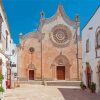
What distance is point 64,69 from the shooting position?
37844mm

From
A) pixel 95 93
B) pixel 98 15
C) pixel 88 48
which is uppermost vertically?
Result: pixel 98 15

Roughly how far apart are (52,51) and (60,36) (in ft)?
7.97

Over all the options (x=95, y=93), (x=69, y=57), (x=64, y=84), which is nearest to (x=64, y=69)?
(x=69, y=57)

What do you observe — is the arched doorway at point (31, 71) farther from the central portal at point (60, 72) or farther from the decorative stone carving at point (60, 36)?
the decorative stone carving at point (60, 36)

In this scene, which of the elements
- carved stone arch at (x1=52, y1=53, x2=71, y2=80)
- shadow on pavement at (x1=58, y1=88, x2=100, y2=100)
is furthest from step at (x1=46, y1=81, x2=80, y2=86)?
shadow on pavement at (x1=58, y1=88, x2=100, y2=100)

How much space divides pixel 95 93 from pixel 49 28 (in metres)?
19.7

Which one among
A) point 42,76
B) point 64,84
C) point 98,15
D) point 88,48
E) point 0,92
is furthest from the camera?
point 42,76

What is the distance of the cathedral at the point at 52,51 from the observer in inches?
1455

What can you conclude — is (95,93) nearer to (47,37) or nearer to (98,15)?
(98,15)

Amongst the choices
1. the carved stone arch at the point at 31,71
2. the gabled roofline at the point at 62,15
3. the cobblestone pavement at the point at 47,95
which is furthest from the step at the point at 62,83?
the cobblestone pavement at the point at 47,95

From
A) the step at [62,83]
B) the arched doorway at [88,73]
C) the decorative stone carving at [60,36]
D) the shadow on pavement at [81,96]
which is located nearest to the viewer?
the shadow on pavement at [81,96]

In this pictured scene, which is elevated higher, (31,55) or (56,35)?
(56,35)

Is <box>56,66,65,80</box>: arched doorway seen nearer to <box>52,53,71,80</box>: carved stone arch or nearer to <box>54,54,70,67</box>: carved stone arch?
<box>52,53,71,80</box>: carved stone arch

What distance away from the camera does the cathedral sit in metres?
37.0
